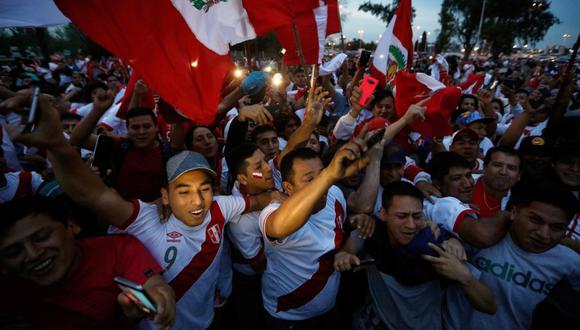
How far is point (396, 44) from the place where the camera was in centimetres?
451

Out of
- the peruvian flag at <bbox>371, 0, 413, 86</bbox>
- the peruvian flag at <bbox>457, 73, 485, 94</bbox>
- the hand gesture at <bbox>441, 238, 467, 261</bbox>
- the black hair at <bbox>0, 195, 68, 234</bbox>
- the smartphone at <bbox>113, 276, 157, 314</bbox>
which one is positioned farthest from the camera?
the peruvian flag at <bbox>457, 73, 485, 94</bbox>

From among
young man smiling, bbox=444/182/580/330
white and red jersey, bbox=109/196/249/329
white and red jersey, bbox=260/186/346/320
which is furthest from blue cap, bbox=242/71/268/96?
young man smiling, bbox=444/182/580/330

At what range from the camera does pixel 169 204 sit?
7.23 feet

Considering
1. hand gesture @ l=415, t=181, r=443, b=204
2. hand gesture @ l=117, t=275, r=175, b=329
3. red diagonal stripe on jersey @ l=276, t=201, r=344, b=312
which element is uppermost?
hand gesture @ l=415, t=181, r=443, b=204

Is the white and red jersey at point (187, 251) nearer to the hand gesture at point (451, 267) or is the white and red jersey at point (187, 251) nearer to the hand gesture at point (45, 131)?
the hand gesture at point (45, 131)

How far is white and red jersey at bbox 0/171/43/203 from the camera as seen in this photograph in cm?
263

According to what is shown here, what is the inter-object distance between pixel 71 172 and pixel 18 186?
1775 millimetres

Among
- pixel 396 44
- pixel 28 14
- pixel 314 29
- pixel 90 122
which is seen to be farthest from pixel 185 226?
pixel 396 44

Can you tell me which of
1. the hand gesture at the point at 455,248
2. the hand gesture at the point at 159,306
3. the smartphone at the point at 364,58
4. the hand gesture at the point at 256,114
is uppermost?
the smartphone at the point at 364,58

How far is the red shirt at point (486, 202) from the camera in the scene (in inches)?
114

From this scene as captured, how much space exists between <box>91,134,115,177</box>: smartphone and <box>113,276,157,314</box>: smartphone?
6.03ft

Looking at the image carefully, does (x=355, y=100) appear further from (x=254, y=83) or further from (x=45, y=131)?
(x=45, y=131)

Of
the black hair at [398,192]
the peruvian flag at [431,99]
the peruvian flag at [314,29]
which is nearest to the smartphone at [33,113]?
the black hair at [398,192]

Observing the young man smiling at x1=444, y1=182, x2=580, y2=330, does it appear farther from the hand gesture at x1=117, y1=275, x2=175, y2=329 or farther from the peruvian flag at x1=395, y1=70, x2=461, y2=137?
the hand gesture at x1=117, y1=275, x2=175, y2=329
